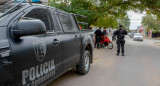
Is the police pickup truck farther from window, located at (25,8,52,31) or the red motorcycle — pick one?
the red motorcycle

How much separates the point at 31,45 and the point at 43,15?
0.99 meters

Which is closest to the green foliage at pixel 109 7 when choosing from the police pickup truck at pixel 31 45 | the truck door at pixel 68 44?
the truck door at pixel 68 44

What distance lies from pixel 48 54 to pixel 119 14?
1351 centimetres

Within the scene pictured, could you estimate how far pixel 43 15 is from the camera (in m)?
2.92

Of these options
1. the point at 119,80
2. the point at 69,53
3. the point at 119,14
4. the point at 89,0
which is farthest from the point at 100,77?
the point at 119,14

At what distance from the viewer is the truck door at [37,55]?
6.27ft

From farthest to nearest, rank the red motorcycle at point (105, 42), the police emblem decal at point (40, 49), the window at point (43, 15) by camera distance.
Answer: the red motorcycle at point (105, 42) → the window at point (43, 15) → the police emblem decal at point (40, 49)

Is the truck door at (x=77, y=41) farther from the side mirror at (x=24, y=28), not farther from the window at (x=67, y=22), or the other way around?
the side mirror at (x=24, y=28)

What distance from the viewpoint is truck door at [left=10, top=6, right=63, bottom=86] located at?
1.91 m

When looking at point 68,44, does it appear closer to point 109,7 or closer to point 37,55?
point 37,55

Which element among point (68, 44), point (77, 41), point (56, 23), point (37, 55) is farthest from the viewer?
point (77, 41)

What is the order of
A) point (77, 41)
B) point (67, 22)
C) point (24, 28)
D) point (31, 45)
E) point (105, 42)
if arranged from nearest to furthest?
point (24, 28), point (31, 45), point (67, 22), point (77, 41), point (105, 42)

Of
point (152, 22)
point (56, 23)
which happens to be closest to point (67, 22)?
point (56, 23)

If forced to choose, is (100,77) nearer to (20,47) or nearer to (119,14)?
(20,47)
